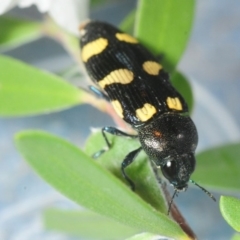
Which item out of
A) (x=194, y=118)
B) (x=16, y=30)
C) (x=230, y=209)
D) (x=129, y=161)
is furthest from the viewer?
(x=194, y=118)

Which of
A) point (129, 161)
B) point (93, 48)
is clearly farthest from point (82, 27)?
point (129, 161)

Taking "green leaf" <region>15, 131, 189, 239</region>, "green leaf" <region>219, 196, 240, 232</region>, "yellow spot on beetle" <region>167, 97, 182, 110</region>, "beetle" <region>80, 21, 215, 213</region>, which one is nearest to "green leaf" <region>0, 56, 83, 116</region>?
"beetle" <region>80, 21, 215, 213</region>

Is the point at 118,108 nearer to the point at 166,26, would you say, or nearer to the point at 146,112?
the point at 146,112

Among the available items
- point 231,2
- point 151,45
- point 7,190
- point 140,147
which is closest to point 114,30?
point 151,45

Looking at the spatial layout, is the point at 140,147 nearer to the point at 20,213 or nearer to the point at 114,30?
the point at 114,30

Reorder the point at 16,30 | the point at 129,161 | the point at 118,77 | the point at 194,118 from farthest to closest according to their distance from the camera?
the point at 194,118
the point at 16,30
the point at 118,77
the point at 129,161

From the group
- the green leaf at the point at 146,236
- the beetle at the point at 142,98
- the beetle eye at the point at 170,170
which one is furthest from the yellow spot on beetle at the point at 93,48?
the green leaf at the point at 146,236

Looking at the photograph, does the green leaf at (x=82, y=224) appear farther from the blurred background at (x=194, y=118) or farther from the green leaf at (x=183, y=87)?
the green leaf at (x=183, y=87)
